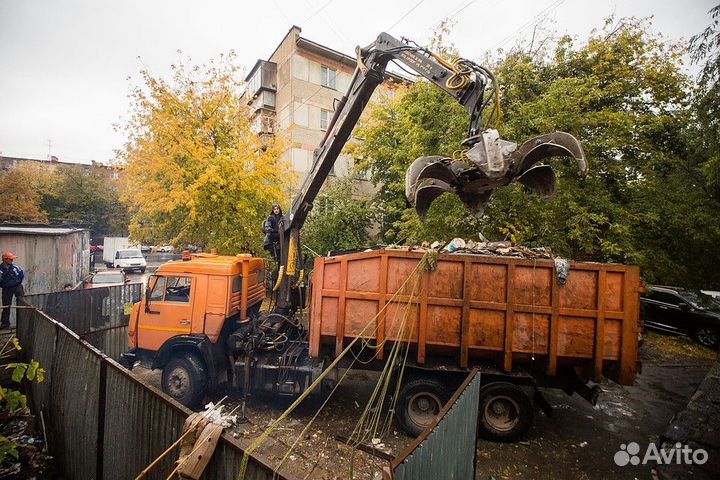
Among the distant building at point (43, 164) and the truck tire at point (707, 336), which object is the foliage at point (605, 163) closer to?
the truck tire at point (707, 336)

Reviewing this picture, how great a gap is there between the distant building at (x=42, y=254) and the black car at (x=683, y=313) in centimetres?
1974

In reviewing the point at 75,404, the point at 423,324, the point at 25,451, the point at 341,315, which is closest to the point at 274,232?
the point at 341,315

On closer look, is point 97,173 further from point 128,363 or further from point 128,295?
point 128,363

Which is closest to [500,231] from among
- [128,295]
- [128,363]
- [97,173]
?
[128,363]

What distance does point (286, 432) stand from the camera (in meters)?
5.04

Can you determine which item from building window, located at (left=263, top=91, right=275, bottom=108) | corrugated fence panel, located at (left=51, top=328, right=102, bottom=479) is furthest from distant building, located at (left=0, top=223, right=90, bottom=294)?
building window, located at (left=263, top=91, right=275, bottom=108)

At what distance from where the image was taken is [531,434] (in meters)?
5.18

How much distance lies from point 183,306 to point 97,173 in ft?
127

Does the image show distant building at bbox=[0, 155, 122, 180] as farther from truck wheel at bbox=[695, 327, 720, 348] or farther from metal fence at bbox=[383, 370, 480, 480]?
truck wheel at bbox=[695, 327, 720, 348]

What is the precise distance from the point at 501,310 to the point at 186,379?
5.33 m

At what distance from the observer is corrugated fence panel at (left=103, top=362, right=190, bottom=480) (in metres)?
2.48

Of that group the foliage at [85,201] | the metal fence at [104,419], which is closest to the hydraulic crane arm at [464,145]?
the metal fence at [104,419]

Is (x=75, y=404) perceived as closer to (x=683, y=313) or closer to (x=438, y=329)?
(x=438, y=329)

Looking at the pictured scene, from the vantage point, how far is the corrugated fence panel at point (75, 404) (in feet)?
10.6
